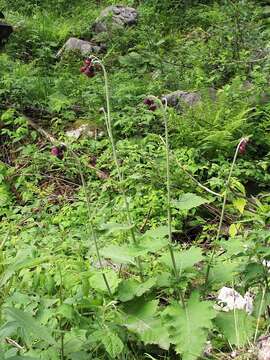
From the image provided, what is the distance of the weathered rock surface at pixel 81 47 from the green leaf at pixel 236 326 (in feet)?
21.7

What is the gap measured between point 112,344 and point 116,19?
8.20m

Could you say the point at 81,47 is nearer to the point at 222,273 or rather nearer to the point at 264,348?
the point at 222,273

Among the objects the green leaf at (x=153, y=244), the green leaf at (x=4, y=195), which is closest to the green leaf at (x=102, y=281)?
the green leaf at (x=153, y=244)

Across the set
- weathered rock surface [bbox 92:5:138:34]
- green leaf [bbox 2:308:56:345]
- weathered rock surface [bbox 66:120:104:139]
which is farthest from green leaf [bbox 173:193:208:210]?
weathered rock surface [bbox 92:5:138:34]

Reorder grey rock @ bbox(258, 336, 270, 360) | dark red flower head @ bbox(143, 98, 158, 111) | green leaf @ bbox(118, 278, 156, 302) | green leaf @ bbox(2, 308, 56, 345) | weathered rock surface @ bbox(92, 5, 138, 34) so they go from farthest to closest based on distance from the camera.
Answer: weathered rock surface @ bbox(92, 5, 138, 34), dark red flower head @ bbox(143, 98, 158, 111), green leaf @ bbox(118, 278, 156, 302), grey rock @ bbox(258, 336, 270, 360), green leaf @ bbox(2, 308, 56, 345)

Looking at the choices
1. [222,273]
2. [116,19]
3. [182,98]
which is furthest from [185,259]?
[116,19]

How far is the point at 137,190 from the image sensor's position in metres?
4.36

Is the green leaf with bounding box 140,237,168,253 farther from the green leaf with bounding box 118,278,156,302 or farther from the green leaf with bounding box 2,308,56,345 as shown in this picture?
the green leaf with bounding box 2,308,56,345

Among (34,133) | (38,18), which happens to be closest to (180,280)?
(34,133)

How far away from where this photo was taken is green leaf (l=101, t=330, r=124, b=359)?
6.77 ft

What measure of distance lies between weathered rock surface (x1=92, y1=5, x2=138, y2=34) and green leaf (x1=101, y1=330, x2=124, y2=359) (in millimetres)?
7427

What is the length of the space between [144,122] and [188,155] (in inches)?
29.2

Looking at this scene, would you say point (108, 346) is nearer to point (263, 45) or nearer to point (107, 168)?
point (107, 168)

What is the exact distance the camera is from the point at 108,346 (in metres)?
2.07
